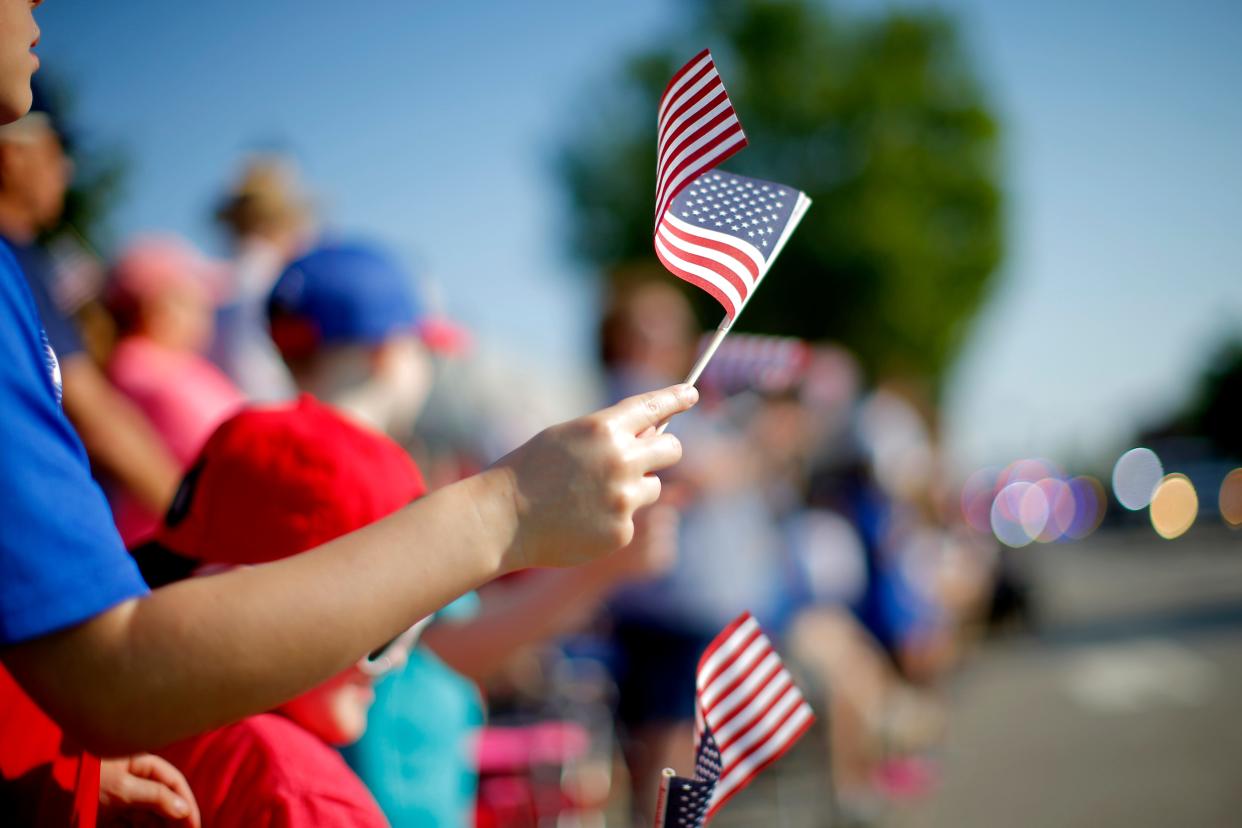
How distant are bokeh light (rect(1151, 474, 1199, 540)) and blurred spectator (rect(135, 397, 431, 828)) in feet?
88.3

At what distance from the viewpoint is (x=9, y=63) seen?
910 mm

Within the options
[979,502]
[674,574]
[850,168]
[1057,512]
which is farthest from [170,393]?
[1057,512]

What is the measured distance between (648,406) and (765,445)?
3.58 meters

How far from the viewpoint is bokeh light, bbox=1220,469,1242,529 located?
23.3 metres

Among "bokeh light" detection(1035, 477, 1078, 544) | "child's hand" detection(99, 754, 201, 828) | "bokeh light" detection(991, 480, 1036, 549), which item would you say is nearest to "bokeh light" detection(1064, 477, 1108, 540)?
"bokeh light" detection(1035, 477, 1078, 544)

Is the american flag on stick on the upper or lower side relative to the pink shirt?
upper

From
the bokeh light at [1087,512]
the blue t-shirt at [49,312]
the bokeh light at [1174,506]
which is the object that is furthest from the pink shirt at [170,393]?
the bokeh light at [1087,512]

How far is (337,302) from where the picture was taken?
166cm

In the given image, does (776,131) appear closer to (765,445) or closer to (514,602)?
(765,445)

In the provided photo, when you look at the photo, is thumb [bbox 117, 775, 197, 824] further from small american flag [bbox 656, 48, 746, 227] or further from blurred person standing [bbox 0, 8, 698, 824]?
small american flag [bbox 656, 48, 746, 227]

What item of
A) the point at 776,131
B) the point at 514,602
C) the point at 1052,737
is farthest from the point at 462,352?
the point at 776,131

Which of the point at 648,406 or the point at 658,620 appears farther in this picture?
the point at 658,620

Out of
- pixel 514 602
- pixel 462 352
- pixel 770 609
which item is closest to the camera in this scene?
pixel 514 602

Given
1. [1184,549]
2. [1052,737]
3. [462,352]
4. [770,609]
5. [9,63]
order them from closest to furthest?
[9,63] < [462,352] < [770,609] < [1052,737] < [1184,549]
